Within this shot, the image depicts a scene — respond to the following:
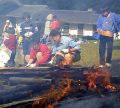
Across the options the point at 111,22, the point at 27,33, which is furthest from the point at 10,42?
the point at 111,22

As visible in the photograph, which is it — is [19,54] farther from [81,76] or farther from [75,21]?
[75,21]

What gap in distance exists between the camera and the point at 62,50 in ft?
30.4

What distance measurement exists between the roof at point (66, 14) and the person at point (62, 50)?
35458 mm

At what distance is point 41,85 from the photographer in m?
6.30

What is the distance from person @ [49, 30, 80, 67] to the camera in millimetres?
9091

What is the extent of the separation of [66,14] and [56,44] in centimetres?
3808

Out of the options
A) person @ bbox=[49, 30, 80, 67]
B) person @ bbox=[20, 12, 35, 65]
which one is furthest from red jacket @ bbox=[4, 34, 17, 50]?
person @ bbox=[49, 30, 80, 67]

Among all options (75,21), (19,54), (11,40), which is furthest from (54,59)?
(75,21)

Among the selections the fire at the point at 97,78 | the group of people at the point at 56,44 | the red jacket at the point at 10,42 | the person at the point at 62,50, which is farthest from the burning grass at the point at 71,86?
the red jacket at the point at 10,42

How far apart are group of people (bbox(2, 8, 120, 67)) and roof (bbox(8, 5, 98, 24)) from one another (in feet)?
107

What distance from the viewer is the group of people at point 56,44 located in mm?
9156

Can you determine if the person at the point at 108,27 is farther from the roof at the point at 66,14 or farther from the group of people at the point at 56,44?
the roof at the point at 66,14

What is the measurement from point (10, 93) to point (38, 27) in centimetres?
747

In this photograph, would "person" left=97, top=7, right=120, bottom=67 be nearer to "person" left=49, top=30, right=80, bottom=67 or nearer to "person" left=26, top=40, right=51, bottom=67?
"person" left=49, top=30, right=80, bottom=67
